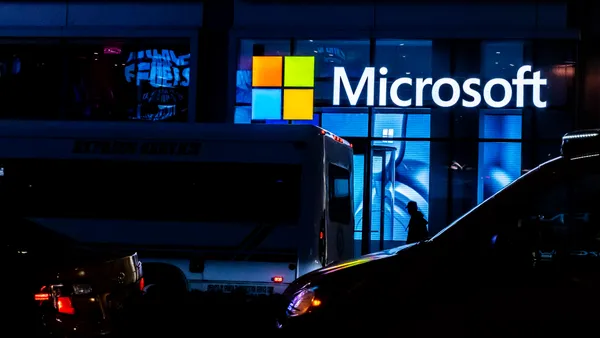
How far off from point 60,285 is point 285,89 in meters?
11.7

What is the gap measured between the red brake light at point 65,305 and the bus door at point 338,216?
16.2ft

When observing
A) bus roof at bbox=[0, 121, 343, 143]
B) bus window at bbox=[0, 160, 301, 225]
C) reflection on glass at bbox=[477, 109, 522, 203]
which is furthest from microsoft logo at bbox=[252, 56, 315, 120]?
bus window at bbox=[0, 160, 301, 225]

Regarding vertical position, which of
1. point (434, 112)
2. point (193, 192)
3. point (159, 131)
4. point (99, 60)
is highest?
point (99, 60)

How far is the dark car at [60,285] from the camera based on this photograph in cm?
525

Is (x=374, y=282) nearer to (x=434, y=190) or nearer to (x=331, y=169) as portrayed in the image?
(x=331, y=169)

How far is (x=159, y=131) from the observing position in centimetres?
1027

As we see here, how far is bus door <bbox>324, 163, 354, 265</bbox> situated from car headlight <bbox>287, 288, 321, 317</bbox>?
559cm

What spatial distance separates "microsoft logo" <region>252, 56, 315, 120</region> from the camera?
16.6 metres

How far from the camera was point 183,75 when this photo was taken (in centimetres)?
1727

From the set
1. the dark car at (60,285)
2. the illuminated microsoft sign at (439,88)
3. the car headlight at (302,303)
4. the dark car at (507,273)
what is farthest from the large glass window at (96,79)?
the dark car at (507,273)

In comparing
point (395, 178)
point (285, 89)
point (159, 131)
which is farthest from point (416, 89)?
point (159, 131)

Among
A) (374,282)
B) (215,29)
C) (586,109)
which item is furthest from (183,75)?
(374,282)

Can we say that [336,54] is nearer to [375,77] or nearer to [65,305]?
[375,77]

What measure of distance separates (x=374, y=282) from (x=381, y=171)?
13474 mm
